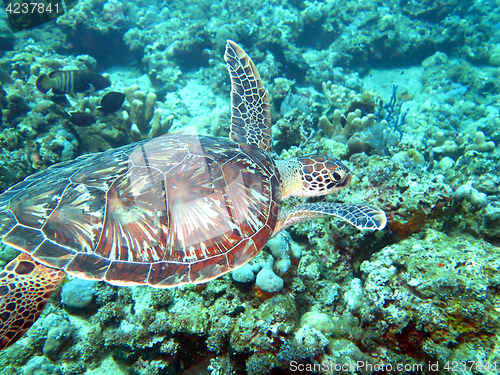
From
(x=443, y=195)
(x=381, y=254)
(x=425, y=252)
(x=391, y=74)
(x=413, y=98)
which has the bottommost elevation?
(x=381, y=254)

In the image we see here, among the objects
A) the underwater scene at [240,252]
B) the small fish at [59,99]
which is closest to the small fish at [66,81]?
the underwater scene at [240,252]

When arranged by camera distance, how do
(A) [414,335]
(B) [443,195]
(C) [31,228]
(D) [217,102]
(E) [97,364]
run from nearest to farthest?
(A) [414,335], (C) [31,228], (E) [97,364], (B) [443,195], (D) [217,102]

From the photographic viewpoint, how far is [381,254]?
2.12 m

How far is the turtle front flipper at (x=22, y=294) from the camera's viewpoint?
166 centimetres

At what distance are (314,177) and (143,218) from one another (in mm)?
1995

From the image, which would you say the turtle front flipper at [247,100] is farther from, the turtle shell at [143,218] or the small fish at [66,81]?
the small fish at [66,81]

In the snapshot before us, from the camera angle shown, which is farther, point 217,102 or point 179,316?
point 217,102

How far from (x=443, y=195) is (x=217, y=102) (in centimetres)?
535

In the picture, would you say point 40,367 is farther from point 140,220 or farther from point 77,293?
point 140,220

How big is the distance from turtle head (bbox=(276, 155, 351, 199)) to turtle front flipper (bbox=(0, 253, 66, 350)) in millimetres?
2531

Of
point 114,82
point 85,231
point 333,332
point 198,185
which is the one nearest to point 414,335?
point 333,332

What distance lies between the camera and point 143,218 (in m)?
1.92

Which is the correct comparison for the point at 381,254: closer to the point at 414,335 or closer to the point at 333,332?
the point at 414,335

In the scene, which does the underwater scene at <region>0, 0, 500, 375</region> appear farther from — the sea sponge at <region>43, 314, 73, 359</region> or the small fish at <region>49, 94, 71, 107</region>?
the small fish at <region>49, 94, 71, 107</region>
